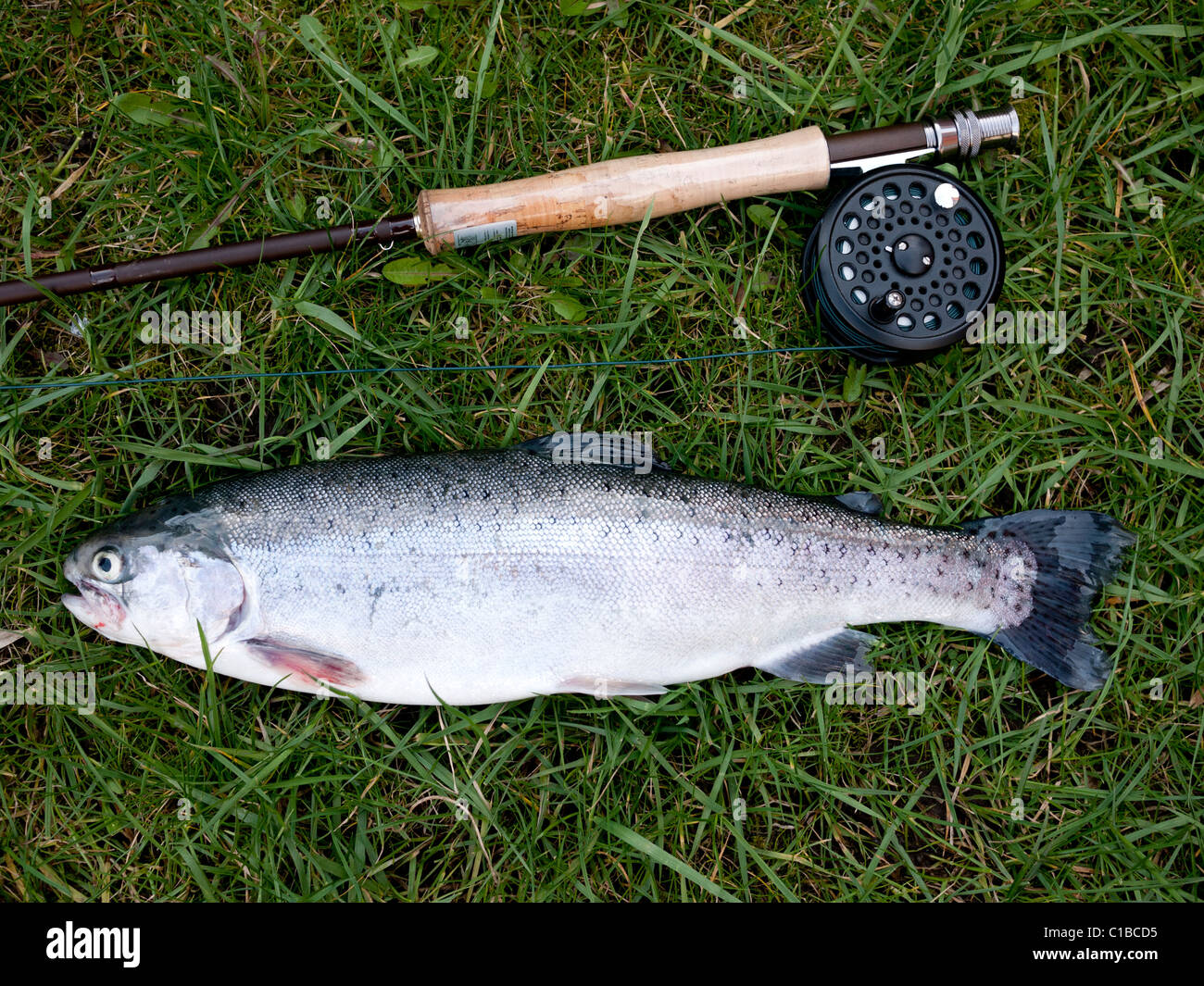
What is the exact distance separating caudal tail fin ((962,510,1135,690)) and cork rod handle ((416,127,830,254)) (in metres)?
1.42

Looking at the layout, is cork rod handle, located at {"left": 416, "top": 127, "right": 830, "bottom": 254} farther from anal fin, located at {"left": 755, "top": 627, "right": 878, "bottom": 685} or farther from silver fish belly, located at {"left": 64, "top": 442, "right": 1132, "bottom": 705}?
anal fin, located at {"left": 755, "top": 627, "right": 878, "bottom": 685}

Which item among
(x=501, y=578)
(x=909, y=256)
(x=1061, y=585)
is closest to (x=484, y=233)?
(x=501, y=578)

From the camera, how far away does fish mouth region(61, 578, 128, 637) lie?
261cm

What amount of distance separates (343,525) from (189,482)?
75cm

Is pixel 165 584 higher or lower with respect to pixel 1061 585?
higher

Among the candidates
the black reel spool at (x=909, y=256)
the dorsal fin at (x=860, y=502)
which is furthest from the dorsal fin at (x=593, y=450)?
the black reel spool at (x=909, y=256)

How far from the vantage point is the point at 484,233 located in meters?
2.84

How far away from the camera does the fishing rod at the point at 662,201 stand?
281cm

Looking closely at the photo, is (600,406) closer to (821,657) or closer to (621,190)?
(621,190)

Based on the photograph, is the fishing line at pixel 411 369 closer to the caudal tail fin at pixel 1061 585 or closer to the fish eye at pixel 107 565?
the fish eye at pixel 107 565

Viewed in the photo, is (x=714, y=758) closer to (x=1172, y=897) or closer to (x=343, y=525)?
(x=343, y=525)

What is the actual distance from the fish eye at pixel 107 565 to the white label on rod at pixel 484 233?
1515 mm

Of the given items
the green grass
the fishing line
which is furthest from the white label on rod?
the fishing line

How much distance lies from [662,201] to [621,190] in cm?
16
